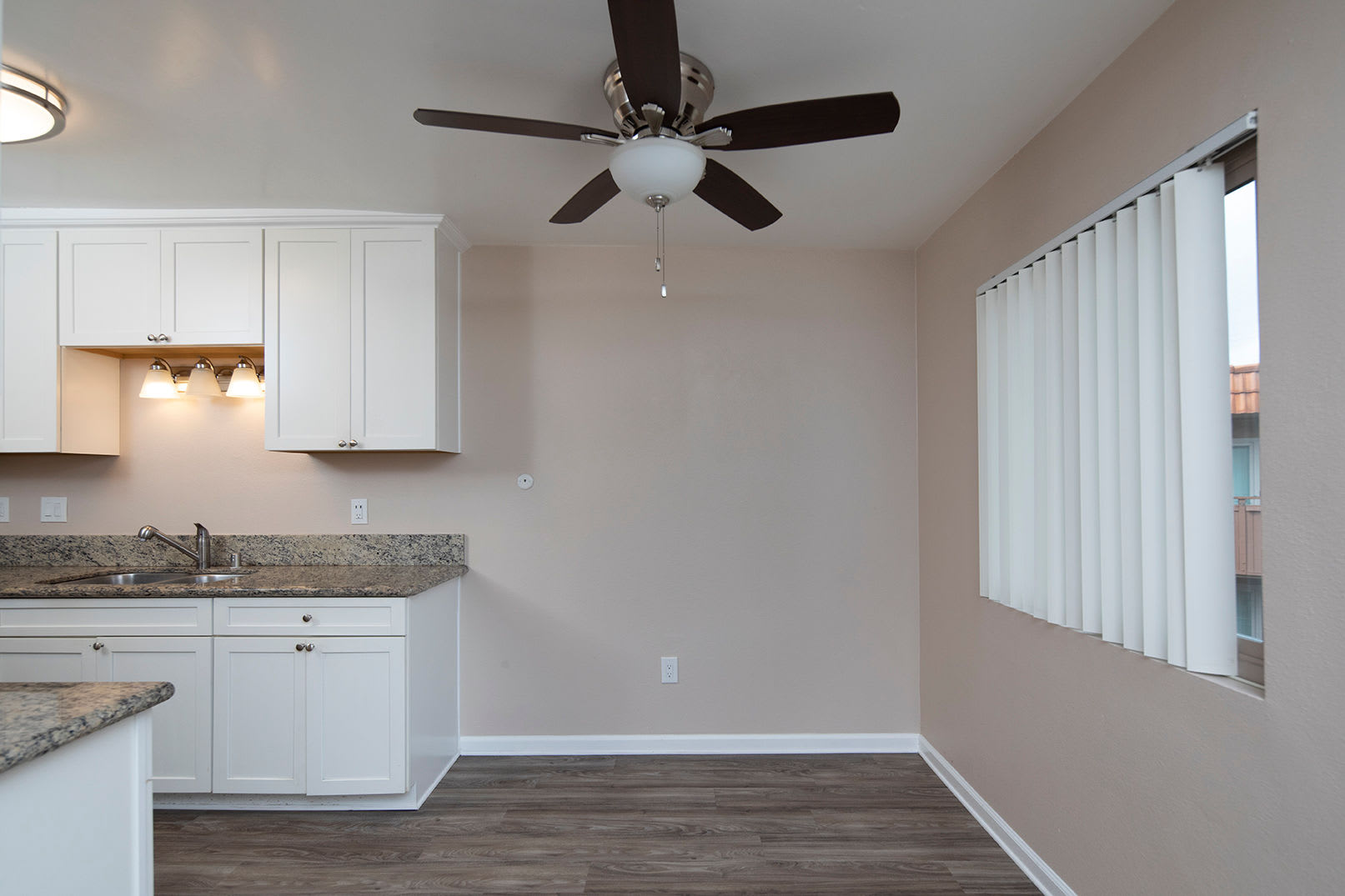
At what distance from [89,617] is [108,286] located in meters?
1.35

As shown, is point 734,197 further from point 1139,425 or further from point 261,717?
point 261,717

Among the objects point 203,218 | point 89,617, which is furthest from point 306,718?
point 203,218

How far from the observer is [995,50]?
189cm

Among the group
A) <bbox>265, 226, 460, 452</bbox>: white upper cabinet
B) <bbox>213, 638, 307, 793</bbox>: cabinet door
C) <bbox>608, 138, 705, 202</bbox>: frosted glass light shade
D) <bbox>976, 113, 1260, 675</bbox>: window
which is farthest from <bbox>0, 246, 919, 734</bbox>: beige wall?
<bbox>608, 138, 705, 202</bbox>: frosted glass light shade

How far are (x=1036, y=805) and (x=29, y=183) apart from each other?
4.17 metres

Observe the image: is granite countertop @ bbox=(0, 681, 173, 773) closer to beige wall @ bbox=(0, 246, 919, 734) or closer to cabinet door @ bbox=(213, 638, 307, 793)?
cabinet door @ bbox=(213, 638, 307, 793)

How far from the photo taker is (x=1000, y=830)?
8.32ft

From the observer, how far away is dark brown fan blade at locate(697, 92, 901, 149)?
64.2 inches

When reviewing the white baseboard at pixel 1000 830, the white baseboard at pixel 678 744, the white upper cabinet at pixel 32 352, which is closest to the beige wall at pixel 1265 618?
the white baseboard at pixel 1000 830

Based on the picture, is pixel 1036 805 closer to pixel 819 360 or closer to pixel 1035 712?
pixel 1035 712

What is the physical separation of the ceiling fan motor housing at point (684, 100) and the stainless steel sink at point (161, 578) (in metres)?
2.54

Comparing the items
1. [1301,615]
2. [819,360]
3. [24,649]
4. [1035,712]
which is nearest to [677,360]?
[819,360]

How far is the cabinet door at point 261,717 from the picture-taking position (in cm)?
275

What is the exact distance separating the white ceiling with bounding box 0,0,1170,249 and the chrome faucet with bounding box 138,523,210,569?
1.38 m
